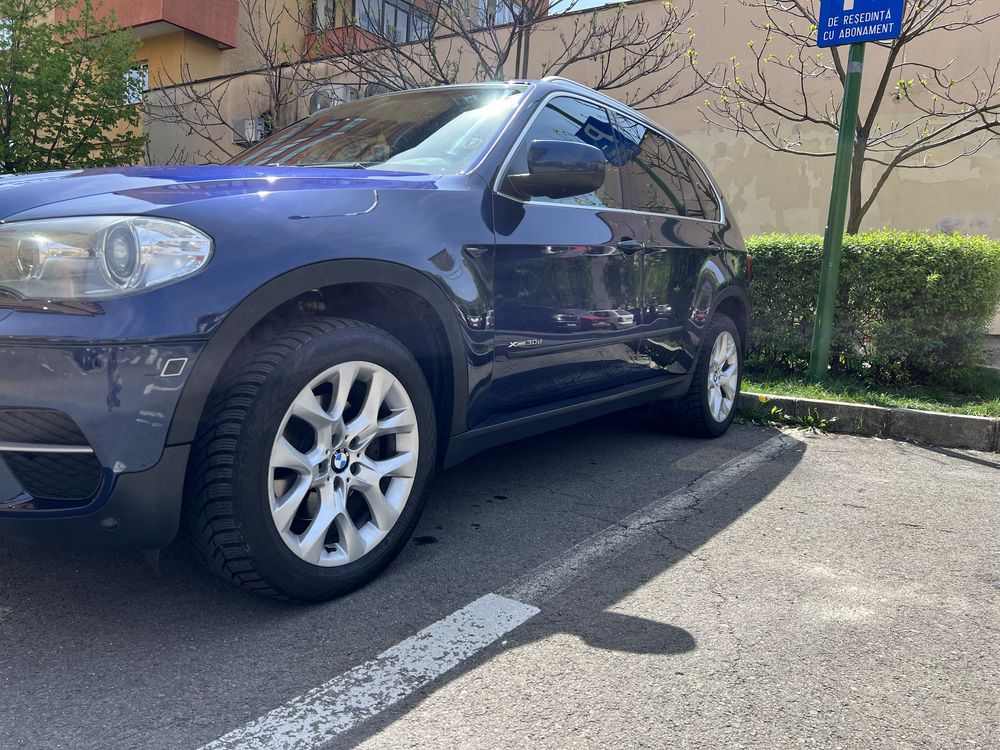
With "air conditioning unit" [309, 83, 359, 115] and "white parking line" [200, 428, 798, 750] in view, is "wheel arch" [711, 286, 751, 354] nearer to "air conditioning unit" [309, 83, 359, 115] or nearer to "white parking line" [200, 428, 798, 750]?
"white parking line" [200, 428, 798, 750]

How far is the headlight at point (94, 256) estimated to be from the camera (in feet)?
6.82

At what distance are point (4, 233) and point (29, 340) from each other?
0.32m

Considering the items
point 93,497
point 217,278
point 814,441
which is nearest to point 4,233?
point 217,278

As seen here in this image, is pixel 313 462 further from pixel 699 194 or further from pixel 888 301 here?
pixel 888 301

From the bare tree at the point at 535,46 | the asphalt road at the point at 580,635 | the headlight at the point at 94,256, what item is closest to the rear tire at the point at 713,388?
the asphalt road at the point at 580,635

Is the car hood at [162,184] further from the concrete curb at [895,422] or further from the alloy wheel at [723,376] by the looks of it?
the concrete curb at [895,422]

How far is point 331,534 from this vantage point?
2.58 m

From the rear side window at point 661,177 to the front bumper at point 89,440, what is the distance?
8.32 feet

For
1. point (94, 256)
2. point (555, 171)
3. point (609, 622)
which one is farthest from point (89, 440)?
point (555, 171)

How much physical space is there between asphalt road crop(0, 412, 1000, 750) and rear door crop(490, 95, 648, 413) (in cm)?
57

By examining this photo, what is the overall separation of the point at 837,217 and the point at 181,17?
46.8ft

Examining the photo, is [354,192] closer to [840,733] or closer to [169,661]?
[169,661]

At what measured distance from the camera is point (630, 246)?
12.6 ft

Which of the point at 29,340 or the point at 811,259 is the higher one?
the point at 811,259
